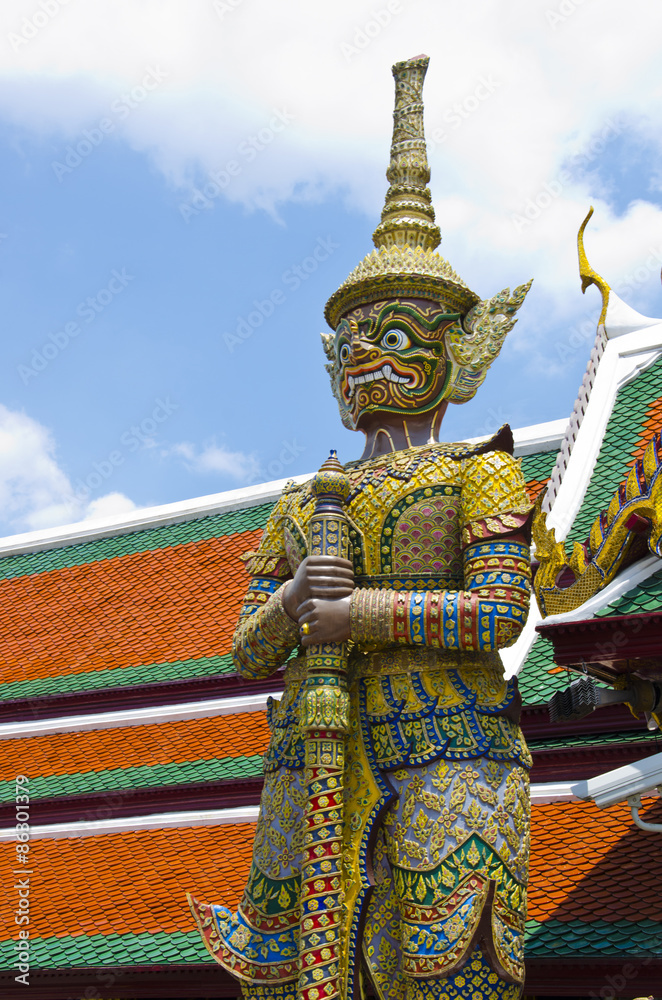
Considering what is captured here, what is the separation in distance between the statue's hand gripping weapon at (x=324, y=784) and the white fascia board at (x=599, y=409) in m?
2.80

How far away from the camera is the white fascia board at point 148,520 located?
36.9 feet

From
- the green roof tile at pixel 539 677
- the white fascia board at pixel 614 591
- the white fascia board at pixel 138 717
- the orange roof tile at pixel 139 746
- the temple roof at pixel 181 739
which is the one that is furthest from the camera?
the white fascia board at pixel 138 717

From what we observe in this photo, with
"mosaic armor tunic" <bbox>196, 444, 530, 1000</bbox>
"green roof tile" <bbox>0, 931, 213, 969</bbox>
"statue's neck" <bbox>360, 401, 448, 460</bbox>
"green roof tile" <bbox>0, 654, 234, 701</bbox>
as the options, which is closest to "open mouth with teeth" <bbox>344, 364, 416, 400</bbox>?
"statue's neck" <bbox>360, 401, 448, 460</bbox>

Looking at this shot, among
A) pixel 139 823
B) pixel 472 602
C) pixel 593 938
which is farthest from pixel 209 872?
pixel 472 602

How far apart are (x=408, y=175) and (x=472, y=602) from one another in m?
2.21

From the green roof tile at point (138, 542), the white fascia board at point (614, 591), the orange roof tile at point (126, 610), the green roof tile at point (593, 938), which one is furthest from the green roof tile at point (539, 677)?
the green roof tile at point (138, 542)

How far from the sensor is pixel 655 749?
6.29 meters

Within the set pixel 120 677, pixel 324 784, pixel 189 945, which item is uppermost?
pixel 120 677

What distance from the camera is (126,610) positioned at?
10484 millimetres

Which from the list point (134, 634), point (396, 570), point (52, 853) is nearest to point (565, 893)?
point (396, 570)

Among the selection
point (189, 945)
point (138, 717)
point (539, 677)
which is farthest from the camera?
point (138, 717)

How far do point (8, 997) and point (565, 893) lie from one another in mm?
3586

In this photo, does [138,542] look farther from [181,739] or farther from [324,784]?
[324,784]

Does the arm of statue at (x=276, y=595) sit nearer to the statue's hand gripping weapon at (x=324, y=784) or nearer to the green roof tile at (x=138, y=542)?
the statue's hand gripping weapon at (x=324, y=784)
